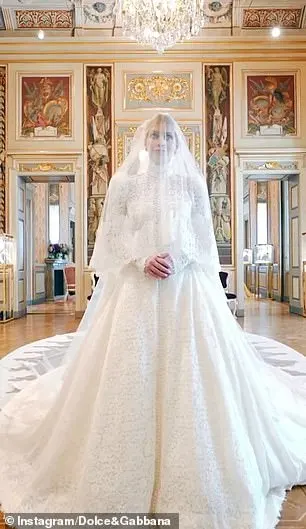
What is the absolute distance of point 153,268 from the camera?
6.60 ft

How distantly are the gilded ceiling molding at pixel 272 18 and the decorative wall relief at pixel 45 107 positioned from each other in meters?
3.60

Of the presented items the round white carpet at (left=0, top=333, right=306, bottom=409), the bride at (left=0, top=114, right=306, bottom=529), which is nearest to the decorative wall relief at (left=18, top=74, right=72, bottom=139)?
the round white carpet at (left=0, top=333, right=306, bottom=409)

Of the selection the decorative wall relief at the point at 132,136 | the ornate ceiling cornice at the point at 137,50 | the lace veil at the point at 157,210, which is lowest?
the lace veil at the point at 157,210

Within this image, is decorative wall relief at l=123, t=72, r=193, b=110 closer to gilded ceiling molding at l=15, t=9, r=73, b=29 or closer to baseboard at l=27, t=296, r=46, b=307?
gilded ceiling molding at l=15, t=9, r=73, b=29

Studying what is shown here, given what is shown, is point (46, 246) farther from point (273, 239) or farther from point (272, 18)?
point (272, 18)

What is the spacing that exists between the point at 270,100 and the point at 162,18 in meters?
3.44

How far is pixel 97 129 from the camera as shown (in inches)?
376

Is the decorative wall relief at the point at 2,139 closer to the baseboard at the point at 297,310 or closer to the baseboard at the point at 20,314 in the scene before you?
the baseboard at the point at 20,314

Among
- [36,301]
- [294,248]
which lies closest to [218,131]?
[294,248]

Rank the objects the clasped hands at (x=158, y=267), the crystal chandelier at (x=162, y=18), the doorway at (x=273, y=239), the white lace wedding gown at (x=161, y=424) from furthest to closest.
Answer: the doorway at (x=273, y=239) < the crystal chandelier at (x=162, y=18) < the clasped hands at (x=158, y=267) < the white lace wedding gown at (x=161, y=424)

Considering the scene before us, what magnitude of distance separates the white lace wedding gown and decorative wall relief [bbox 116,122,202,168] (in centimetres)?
757

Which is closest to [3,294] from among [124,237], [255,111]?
[255,111]

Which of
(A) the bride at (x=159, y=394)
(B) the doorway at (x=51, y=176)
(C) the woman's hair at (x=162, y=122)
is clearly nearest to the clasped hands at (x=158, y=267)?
(A) the bride at (x=159, y=394)

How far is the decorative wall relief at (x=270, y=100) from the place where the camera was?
956 cm
